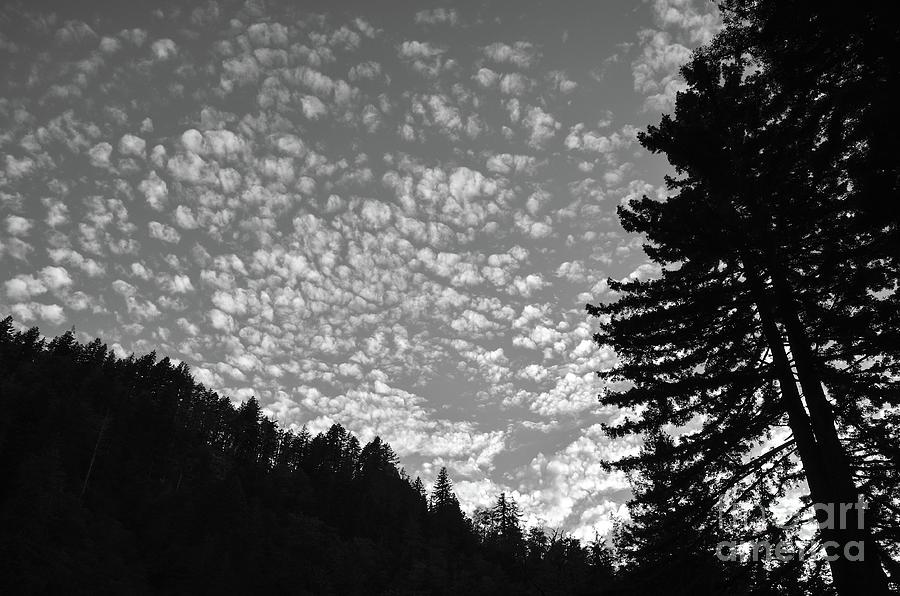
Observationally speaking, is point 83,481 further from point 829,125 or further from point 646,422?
point 829,125

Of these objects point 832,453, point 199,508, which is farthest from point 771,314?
point 199,508

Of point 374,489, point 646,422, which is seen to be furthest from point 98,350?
point 646,422

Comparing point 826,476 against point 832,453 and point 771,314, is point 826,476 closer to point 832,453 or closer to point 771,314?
point 832,453

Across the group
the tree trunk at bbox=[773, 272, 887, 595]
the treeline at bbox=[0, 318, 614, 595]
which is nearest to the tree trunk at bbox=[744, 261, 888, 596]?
the tree trunk at bbox=[773, 272, 887, 595]

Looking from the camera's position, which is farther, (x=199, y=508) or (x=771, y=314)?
(x=199, y=508)

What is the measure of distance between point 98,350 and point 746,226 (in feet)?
377

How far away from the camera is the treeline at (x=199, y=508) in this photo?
135 feet

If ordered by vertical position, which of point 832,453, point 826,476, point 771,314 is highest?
point 771,314

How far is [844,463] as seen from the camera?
899 centimetres

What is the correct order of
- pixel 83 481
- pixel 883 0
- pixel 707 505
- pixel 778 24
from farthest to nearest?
1. pixel 83 481
2. pixel 707 505
3. pixel 778 24
4. pixel 883 0

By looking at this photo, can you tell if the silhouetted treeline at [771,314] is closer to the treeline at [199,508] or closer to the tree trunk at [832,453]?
the tree trunk at [832,453]

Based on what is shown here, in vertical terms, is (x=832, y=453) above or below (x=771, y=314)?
below

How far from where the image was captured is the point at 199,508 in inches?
2391

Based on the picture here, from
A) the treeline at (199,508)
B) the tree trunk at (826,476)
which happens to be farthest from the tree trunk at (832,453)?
the treeline at (199,508)
